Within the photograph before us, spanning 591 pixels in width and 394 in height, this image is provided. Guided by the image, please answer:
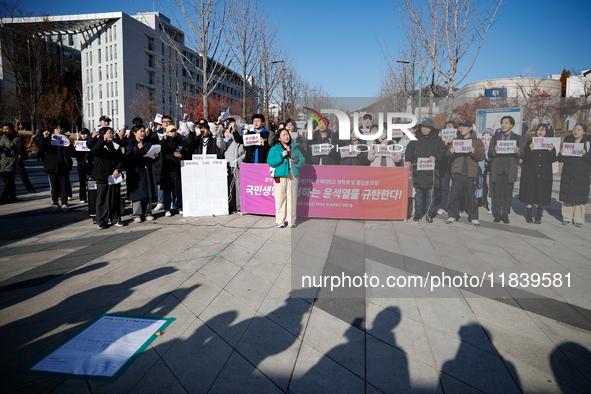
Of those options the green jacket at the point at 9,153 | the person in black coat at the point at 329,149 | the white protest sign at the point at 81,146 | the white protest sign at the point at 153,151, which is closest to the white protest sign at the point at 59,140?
the white protest sign at the point at 81,146

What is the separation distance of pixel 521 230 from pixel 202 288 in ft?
22.2

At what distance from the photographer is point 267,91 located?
2219cm

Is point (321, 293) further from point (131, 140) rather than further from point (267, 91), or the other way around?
point (267, 91)

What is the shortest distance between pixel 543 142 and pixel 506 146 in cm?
82

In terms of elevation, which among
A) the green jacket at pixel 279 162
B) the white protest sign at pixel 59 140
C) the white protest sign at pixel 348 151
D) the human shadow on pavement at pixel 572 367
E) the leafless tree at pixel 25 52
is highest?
the leafless tree at pixel 25 52

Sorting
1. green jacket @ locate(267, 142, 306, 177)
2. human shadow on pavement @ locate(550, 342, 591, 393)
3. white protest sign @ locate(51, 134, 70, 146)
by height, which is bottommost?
human shadow on pavement @ locate(550, 342, 591, 393)

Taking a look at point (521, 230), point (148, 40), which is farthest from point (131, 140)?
point (148, 40)

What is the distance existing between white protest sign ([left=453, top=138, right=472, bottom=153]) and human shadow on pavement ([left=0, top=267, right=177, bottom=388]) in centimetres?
681

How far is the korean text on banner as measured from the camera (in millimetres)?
7750

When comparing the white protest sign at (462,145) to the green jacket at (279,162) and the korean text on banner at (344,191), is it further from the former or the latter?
the green jacket at (279,162)

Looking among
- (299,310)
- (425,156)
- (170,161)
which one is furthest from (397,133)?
(299,310)

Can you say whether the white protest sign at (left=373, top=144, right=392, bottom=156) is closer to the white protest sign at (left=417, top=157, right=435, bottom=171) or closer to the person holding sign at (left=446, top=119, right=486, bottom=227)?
the white protest sign at (left=417, top=157, right=435, bottom=171)

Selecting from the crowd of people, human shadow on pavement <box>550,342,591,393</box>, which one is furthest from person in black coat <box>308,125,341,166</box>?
human shadow on pavement <box>550,342,591,393</box>

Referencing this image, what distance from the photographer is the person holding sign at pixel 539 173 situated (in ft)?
25.8
